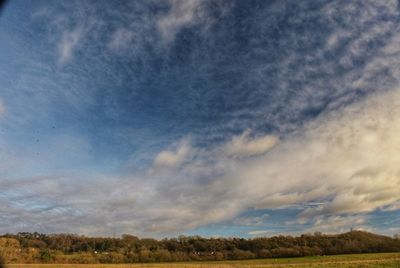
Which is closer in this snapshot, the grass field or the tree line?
the grass field

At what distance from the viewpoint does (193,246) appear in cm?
14250

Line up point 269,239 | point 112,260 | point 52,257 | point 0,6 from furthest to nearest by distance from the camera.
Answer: point 269,239 → point 112,260 → point 52,257 → point 0,6

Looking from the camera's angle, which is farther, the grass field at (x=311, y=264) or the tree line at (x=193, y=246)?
the tree line at (x=193, y=246)

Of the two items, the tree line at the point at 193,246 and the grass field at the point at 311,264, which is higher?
the tree line at the point at 193,246

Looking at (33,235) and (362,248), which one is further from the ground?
(33,235)

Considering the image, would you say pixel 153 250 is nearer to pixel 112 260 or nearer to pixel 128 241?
pixel 128 241

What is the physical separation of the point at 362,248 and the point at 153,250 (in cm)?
6550

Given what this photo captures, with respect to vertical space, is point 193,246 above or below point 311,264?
above

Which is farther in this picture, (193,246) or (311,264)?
(193,246)

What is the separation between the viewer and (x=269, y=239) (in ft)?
458

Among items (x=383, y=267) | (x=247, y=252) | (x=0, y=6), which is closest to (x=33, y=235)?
(x=247, y=252)

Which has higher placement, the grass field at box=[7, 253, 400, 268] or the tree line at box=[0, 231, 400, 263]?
the tree line at box=[0, 231, 400, 263]

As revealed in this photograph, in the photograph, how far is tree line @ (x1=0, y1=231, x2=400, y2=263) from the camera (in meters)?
111

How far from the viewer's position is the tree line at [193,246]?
4375 inches
